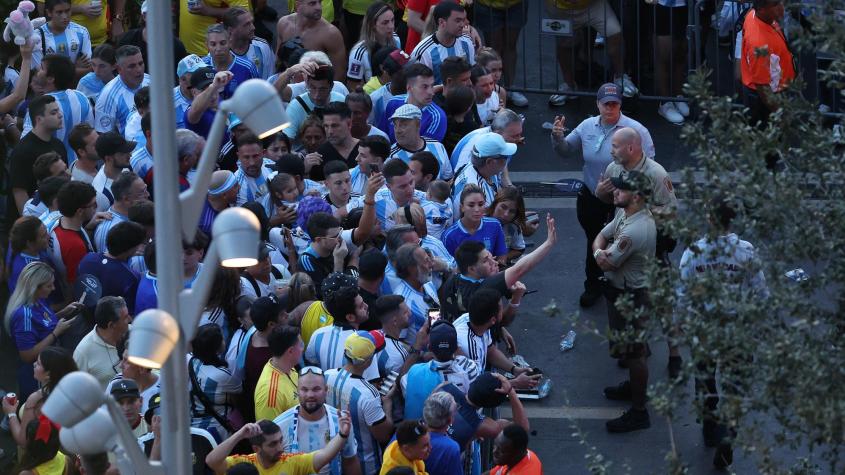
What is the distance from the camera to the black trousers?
38.2ft

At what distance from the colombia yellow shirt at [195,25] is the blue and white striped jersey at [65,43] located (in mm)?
1568

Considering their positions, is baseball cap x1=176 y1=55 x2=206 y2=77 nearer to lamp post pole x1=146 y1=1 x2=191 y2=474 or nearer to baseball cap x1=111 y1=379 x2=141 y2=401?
baseball cap x1=111 y1=379 x2=141 y2=401

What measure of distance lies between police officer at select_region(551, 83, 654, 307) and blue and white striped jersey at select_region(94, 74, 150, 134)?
3.72 metres

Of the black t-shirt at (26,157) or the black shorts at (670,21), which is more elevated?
the black t-shirt at (26,157)

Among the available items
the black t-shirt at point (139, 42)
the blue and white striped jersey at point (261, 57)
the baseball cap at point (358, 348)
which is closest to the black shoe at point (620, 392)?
the baseball cap at point (358, 348)

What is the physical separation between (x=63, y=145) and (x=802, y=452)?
6222mm

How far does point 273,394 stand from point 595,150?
4463 millimetres

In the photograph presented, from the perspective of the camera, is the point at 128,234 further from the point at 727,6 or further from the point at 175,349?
the point at 727,6

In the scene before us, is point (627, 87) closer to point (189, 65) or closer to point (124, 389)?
point (189, 65)

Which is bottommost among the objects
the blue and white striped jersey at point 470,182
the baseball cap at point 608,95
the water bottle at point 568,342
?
the water bottle at point 568,342

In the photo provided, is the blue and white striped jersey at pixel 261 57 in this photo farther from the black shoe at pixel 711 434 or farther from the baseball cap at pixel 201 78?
the black shoe at pixel 711 434

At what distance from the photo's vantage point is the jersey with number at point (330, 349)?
8.41 metres

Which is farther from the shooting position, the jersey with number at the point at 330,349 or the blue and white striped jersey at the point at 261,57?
the blue and white striped jersey at the point at 261,57

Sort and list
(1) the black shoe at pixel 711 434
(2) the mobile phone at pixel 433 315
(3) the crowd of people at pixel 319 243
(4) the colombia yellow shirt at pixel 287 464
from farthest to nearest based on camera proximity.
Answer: (1) the black shoe at pixel 711 434, (2) the mobile phone at pixel 433 315, (3) the crowd of people at pixel 319 243, (4) the colombia yellow shirt at pixel 287 464
